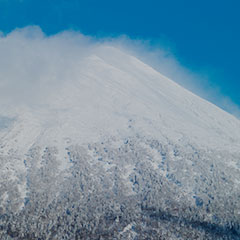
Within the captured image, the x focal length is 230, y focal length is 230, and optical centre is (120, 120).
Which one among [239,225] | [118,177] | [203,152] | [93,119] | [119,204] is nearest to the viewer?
[239,225]

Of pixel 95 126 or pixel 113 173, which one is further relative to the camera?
pixel 95 126

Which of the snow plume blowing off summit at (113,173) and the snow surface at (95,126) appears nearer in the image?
the snow plume blowing off summit at (113,173)

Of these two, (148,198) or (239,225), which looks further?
(148,198)

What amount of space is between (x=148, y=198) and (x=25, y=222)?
5180 cm

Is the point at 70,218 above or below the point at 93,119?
below

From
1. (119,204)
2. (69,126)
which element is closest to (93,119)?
(69,126)

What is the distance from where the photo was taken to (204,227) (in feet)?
293

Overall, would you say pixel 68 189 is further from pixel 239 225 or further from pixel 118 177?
pixel 239 225

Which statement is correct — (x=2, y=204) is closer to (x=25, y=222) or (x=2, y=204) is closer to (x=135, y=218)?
(x=25, y=222)

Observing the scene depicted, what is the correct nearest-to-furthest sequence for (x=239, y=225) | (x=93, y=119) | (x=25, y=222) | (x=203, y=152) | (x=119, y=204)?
Answer: (x=25, y=222)
(x=239, y=225)
(x=119, y=204)
(x=203, y=152)
(x=93, y=119)

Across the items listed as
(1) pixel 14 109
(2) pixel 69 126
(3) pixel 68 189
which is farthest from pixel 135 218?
(1) pixel 14 109

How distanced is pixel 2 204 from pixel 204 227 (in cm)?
8191

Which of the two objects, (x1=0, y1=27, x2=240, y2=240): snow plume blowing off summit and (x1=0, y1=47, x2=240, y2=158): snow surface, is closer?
(x1=0, y1=27, x2=240, y2=240): snow plume blowing off summit

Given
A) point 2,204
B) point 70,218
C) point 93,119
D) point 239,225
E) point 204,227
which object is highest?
point 93,119
